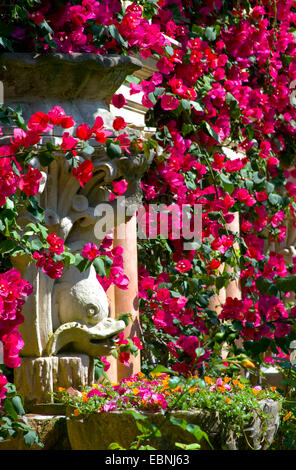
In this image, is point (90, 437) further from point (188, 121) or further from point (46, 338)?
point (188, 121)

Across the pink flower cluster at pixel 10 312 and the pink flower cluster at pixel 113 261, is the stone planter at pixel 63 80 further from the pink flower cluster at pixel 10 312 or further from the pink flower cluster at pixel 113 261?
the pink flower cluster at pixel 10 312

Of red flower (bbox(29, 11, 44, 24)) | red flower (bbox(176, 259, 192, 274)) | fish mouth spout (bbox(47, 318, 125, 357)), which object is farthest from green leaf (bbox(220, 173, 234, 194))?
red flower (bbox(29, 11, 44, 24))

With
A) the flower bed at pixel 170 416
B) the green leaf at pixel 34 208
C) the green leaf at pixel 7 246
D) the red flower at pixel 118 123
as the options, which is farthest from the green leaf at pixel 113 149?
the flower bed at pixel 170 416

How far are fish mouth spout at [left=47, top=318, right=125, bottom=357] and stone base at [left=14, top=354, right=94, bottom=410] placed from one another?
6cm

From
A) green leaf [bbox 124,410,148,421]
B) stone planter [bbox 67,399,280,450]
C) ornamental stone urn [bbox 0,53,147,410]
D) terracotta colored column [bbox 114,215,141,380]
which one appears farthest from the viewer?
terracotta colored column [bbox 114,215,141,380]

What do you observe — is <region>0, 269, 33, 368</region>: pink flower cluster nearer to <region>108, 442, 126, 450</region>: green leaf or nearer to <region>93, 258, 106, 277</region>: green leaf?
<region>108, 442, 126, 450</region>: green leaf

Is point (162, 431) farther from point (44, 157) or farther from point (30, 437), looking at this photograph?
point (44, 157)

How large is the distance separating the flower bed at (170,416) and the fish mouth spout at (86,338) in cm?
24

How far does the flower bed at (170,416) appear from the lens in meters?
2.90

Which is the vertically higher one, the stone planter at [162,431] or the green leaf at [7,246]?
the green leaf at [7,246]

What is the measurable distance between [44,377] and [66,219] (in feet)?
2.03

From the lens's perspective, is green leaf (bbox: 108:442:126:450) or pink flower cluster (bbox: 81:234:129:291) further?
pink flower cluster (bbox: 81:234:129:291)

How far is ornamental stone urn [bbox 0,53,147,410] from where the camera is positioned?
11.1 ft

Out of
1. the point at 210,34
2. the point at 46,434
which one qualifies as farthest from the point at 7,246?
the point at 210,34
